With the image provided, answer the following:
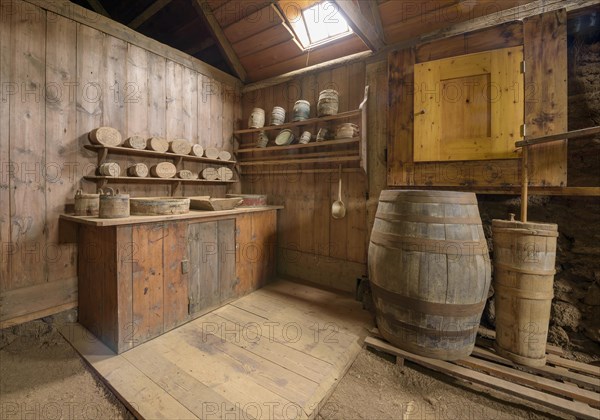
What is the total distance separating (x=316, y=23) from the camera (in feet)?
8.89

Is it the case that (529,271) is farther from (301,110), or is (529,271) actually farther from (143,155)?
(143,155)

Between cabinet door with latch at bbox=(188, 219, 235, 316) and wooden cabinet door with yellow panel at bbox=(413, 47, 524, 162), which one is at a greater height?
wooden cabinet door with yellow panel at bbox=(413, 47, 524, 162)

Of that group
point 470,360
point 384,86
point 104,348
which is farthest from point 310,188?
point 104,348

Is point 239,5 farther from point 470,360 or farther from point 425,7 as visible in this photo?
point 470,360

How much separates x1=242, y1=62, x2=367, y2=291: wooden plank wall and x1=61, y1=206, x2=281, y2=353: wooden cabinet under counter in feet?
2.32

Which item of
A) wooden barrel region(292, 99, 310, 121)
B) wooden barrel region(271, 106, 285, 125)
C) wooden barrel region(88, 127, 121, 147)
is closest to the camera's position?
wooden barrel region(88, 127, 121, 147)

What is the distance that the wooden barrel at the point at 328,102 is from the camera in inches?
102

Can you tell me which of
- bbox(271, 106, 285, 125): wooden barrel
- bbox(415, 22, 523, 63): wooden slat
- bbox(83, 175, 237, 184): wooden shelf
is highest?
bbox(415, 22, 523, 63): wooden slat

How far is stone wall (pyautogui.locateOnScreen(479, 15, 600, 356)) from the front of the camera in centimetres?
170

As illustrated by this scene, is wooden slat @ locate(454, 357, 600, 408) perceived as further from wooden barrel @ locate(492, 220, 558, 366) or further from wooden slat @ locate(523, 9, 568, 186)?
wooden slat @ locate(523, 9, 568, 186)

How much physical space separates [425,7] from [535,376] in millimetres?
2622

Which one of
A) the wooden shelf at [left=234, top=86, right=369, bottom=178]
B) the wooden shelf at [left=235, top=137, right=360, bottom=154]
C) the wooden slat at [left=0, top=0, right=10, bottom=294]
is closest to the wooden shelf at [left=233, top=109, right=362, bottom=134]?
the wooden shelf at [left=234, top=86, right=369, bottom=178]

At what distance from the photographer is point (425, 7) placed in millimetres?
2104

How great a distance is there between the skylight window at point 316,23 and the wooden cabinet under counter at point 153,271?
1.95 m
